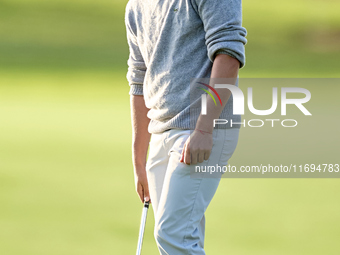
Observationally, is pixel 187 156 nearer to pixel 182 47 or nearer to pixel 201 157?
pixel 201 157

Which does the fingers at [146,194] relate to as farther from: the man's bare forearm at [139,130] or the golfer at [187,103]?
the golfer at [187,103]

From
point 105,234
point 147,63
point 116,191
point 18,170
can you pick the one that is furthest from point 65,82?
point 147,63

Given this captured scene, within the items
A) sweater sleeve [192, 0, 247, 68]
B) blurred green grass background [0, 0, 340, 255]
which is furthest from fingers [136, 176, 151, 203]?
blurred green grass background [0, 0, 340, 255]

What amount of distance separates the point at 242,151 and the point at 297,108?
2116mm

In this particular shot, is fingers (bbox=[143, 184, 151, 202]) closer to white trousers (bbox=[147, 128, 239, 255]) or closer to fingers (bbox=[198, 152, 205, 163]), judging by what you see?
white trousers (bbox=[147, 128, 239, 255])

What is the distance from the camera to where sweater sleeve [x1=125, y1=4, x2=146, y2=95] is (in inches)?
63.3

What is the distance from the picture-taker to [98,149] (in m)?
4.23

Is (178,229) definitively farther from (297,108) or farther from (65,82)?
(65,82)

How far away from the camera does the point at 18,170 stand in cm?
371

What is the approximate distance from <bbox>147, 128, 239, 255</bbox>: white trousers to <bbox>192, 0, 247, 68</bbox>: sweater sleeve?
196mm

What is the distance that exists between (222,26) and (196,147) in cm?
28

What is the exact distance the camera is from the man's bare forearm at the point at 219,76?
4.44ft

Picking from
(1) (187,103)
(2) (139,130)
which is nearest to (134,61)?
(2) (139,130)

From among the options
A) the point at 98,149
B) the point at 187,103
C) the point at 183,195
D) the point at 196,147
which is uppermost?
the point at 98,149
